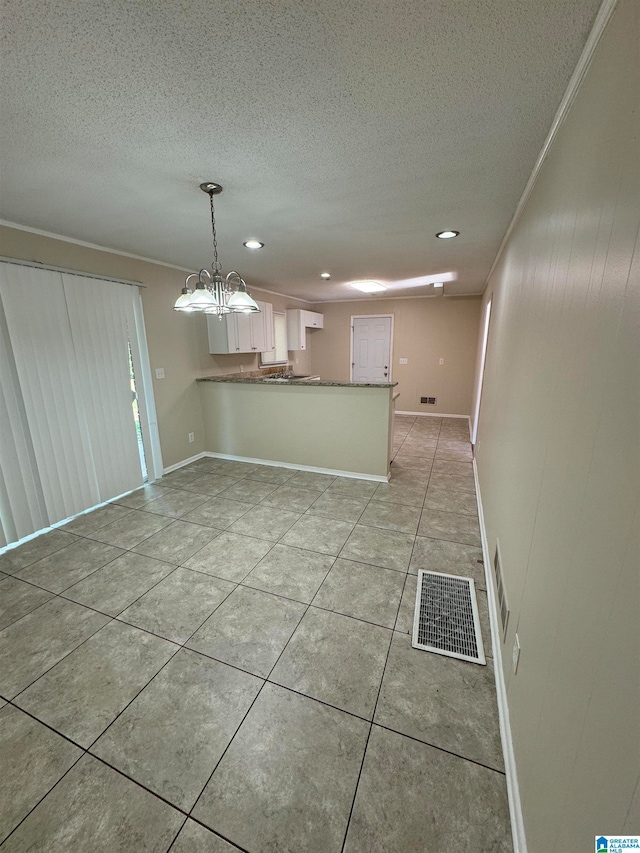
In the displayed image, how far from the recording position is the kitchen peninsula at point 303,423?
374cm

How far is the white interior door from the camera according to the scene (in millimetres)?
6805

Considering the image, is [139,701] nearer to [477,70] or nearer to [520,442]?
[520,442]

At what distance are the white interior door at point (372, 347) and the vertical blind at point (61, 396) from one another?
14.8ft

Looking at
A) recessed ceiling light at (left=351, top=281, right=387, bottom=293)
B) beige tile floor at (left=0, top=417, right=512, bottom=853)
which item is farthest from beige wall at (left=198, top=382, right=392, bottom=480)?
recessed ceiling light at (left=351, top=281, right=387, bottom=293)

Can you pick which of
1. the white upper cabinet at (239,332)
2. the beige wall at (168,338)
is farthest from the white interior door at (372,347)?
the beige wall at (168,338)

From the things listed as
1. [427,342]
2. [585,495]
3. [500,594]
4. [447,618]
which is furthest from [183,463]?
[427,342]

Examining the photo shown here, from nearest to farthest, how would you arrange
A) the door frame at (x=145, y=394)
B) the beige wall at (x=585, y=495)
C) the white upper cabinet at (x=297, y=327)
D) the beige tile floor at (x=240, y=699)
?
1. the beige wall at (x=585, y=495)
2. the beige tile floor at (x=240, y=699)
3. the door frame at (x=145, y=394)
4. the white upper cabinet at (x=297, y=327)

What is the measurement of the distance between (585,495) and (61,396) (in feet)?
11.9

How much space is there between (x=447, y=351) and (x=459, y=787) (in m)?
6.23

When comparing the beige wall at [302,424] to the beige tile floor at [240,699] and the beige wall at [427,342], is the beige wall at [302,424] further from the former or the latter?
the beige wall at [427,342]

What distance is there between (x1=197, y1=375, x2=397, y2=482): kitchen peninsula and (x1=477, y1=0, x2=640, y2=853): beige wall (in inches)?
90.9

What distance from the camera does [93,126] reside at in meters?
1.43

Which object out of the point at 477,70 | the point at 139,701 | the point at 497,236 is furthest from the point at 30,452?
the point at 497,236

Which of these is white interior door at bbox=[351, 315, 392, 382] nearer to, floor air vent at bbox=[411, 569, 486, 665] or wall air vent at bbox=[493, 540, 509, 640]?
floor air vent at bbox=[411, 569, 486, 665]
